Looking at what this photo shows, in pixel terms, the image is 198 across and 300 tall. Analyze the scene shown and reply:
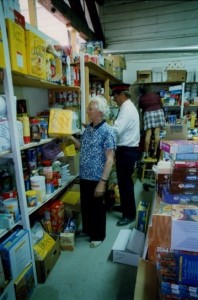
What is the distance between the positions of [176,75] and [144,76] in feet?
2.06

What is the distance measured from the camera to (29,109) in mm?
2258

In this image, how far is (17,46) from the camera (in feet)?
4.71

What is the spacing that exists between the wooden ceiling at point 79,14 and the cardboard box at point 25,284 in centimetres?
295

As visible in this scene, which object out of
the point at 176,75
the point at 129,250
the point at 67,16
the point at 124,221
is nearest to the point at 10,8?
the point at 129,250

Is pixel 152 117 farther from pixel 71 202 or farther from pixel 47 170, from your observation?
pixel 47 170

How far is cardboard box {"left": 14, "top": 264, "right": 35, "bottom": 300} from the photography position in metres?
1.54

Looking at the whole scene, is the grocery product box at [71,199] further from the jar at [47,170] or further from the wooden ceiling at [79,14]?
the wooden ceiling at [79,14]

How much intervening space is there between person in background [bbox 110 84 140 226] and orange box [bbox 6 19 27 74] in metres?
1.32

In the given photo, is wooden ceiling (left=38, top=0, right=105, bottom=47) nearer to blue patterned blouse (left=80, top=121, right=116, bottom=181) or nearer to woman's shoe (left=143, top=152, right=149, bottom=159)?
blue patterned blouse (left=80, top=121, right=116, bottom=181)

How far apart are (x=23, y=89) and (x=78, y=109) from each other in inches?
25.1

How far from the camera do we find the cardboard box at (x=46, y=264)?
5.92 feet

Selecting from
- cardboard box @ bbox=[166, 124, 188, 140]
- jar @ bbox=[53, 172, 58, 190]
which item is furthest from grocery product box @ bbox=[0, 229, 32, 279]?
cardboard box @ bbox=[166, 124, 188, 140]

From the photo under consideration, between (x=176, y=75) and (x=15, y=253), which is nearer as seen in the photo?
(x=15, y=253)

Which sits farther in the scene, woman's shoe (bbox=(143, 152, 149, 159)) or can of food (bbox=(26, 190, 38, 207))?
woman's shoe (bbox=(143, 152, 149, 159))
